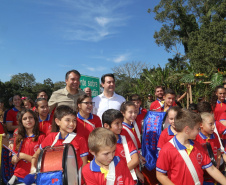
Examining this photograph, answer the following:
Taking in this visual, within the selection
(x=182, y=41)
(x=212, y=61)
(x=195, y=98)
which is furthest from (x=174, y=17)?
(x=195, y=98)

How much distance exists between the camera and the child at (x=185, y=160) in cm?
223

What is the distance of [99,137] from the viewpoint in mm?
2021

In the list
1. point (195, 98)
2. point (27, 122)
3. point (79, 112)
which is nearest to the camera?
point (27, 122)

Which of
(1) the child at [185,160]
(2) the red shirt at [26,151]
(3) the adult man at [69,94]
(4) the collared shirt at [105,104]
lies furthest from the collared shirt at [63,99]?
(1) the child at [185,160]

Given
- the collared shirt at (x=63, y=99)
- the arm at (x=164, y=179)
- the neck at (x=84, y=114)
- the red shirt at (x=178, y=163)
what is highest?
the collared shirt at (x=63, y=99)

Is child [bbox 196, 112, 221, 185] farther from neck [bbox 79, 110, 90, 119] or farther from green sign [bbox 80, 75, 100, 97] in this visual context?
green sign [bbox 80, 75, 100, 97]

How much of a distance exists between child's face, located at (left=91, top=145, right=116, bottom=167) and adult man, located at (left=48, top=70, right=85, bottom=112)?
251cm

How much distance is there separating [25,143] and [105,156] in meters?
1.94

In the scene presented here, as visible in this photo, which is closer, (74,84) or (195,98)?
(74,84)

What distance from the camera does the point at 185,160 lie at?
223cm

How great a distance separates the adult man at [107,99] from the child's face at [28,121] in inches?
56.1

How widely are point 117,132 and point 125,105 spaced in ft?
2.91

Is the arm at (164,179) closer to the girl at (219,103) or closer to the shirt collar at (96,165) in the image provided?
the shirt collar at (96,165)

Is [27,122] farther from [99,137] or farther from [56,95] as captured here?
[99,137]
